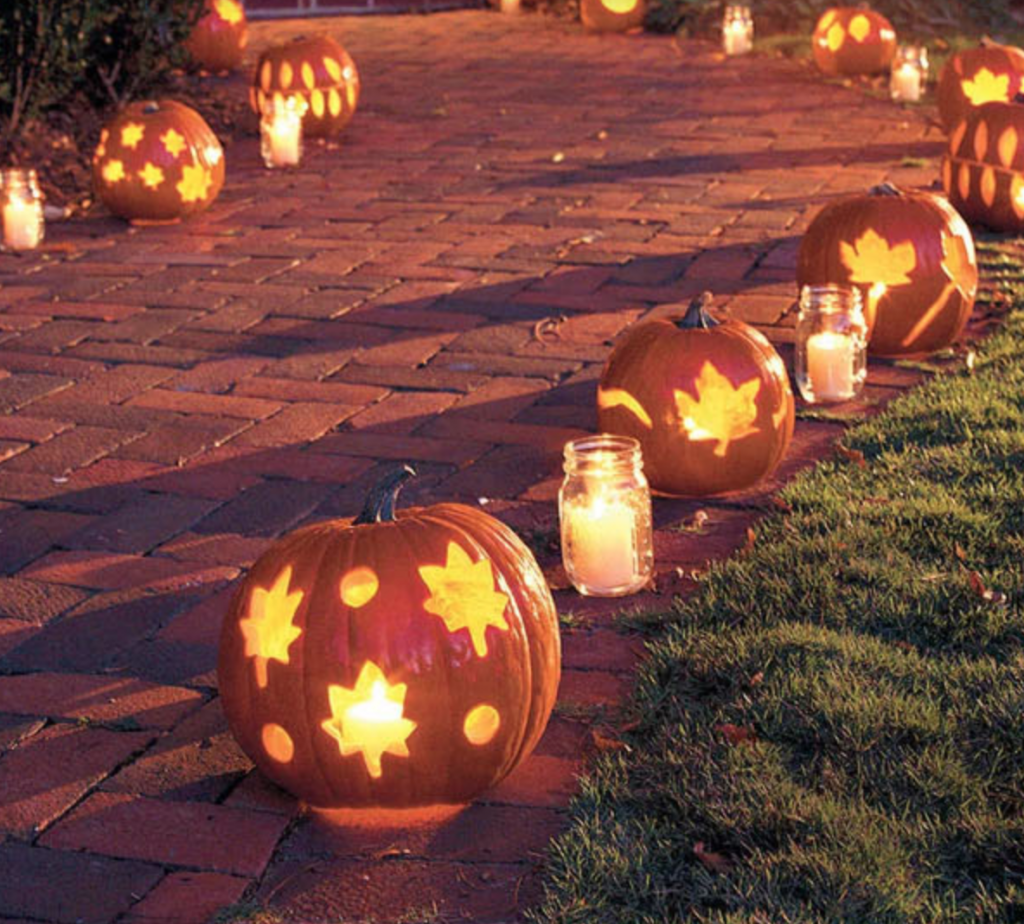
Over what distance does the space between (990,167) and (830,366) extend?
234cm

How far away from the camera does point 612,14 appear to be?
1341cm

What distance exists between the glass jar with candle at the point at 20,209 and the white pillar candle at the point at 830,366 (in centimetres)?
343

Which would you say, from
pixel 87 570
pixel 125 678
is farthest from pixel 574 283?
pixel 125 678

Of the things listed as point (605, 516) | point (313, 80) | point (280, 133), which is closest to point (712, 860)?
point (605, 516)

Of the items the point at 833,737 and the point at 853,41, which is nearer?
the point at 833,737

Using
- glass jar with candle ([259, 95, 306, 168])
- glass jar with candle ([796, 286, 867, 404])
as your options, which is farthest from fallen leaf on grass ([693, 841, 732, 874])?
glass jar with candle ([259, 95, 306, 168])

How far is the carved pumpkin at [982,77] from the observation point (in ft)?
29.0

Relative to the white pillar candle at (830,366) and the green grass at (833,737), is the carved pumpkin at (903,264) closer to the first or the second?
the white pillar candle at (830,366)

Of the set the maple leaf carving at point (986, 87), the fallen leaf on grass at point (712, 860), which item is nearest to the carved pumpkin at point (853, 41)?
the maple leaf carving at point (986, 87)

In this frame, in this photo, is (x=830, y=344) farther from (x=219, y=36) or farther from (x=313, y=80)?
(x=219, y=36)

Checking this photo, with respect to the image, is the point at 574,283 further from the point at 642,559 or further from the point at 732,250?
the point at 642,559

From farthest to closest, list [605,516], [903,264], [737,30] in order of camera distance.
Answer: [737,30], [903,264], [605,516]

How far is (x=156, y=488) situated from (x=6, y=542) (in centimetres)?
45

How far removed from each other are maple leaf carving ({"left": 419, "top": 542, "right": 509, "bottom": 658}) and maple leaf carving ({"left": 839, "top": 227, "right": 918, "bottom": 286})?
2.80 meters
